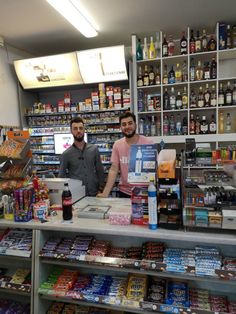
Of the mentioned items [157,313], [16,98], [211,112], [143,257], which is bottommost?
[157,313]

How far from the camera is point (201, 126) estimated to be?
3865 mm

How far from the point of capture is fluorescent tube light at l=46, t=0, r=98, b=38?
290 centimetres

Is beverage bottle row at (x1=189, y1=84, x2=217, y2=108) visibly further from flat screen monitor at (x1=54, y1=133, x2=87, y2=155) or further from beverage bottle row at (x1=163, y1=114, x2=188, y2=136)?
flat screen monitor at (x1=54, y1=133, x2=87, y2=155)

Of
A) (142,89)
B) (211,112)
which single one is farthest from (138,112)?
(211,112)

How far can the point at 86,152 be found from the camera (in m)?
3.07

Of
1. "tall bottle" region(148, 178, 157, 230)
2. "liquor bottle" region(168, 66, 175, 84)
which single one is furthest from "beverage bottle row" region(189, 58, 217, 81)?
"tall bottle" region(148, 178, 157, 230)

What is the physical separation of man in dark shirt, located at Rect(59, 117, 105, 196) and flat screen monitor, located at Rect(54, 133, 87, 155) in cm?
138

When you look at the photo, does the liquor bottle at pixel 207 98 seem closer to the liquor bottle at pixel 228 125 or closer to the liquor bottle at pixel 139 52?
the liquor bottle at pixel 228 125

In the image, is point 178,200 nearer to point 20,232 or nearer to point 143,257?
point 143,257

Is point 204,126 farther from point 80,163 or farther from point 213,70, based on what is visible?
point 80,163

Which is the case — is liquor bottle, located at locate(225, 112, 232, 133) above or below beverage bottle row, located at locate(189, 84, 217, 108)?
below

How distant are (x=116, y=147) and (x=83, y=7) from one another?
1.88 meters

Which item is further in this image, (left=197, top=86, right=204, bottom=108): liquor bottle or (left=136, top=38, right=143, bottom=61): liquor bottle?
(left=136, top=38, right=143, bottom=61): liquor bottle

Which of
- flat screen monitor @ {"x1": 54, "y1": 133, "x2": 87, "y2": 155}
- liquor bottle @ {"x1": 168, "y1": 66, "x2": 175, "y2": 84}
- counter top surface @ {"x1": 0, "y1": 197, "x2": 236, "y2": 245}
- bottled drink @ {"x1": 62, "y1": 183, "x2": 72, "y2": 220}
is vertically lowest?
counter top surface @ {"x1": 0, "y1": 197, "x2": 236, "y2": 245}
